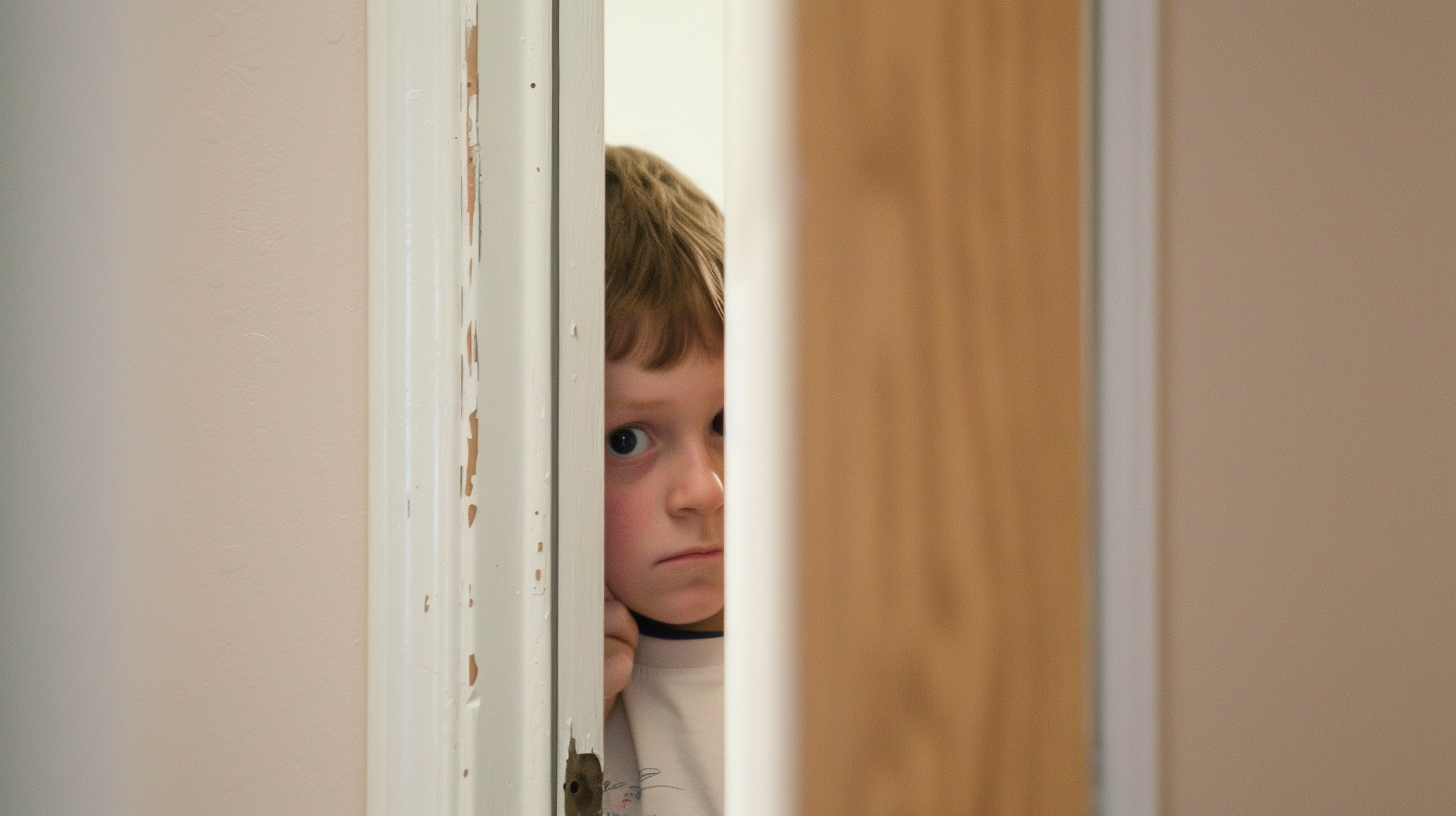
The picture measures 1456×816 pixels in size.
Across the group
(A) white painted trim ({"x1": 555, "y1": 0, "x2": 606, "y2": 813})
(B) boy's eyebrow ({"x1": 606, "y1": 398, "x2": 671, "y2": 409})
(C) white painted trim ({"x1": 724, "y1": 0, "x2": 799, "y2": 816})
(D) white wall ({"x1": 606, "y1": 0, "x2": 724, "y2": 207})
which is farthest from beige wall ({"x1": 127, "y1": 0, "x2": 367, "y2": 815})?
(D) white wall ({"x1": 606, "y1": 0, "x2": 724, "y2": 207})

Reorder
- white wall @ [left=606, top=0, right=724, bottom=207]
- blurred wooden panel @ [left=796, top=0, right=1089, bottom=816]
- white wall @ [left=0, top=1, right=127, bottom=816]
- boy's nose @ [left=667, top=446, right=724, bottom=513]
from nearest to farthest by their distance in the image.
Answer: blurred wooden panel @ [left=796, top=0, right=1089, bottom=816] → white wall @ [left=0, top=1, right=127, bottom=816] → boy's nose @ [left=667, top=446, right=724, bottom=513] → white wall @ [left=606, top=0, right=724, bottom=207]

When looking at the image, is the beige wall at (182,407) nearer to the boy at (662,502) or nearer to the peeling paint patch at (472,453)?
the peeling paint patch at (472,453)

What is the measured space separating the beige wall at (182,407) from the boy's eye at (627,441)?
43 centimetres

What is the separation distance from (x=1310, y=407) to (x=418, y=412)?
368 millimetres

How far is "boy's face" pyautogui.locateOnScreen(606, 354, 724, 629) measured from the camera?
2.87 feet

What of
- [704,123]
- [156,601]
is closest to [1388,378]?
[156,601]

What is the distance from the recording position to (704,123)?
1.24 m

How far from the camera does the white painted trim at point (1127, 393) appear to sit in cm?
21

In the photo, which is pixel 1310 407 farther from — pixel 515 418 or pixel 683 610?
pixel 683 610

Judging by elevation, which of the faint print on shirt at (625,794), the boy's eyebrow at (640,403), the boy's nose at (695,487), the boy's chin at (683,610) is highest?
the boy's eyebrow at (640,403)

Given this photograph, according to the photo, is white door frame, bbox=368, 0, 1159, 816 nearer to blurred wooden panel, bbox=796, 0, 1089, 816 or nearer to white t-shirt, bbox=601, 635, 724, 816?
blurred wooden panel, bbox=796, 0, 1089, 816

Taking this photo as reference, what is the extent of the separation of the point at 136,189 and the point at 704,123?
905 mm

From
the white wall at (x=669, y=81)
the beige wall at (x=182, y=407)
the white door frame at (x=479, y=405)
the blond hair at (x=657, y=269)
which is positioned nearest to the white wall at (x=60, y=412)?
the beige wall at (x=182, y=407)

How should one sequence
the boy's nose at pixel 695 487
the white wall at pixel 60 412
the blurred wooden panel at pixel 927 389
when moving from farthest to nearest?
the boy's nose at pixel 695 487 < the white wall at pixel 60 412 < the blurred wooden panel at pixel 927 389
